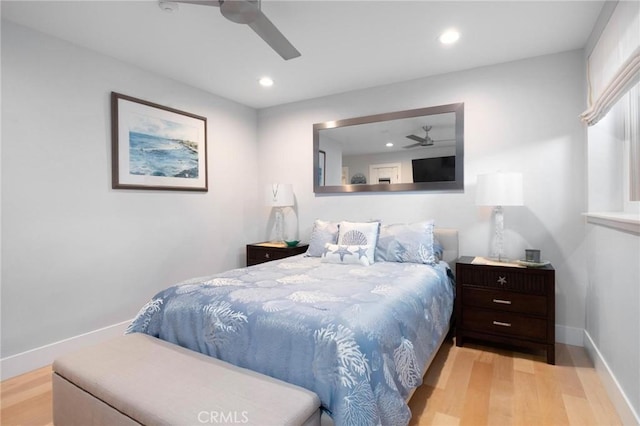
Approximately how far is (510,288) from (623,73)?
5.19 feet

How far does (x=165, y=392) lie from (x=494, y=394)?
6.13ft

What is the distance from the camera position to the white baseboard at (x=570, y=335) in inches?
107

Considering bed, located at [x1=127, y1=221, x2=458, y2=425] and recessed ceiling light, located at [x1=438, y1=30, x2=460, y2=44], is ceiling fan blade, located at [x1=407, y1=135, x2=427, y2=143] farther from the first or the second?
bed, located at [x1=127, y1=221, x2=458, y2=425]

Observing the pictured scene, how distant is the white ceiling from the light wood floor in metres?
2.45

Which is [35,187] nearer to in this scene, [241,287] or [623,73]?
[241,287]

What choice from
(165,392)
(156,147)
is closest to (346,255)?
(165,392)

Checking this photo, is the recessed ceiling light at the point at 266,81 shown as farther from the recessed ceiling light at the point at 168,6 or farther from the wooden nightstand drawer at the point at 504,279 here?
the wooden nightstand drawer at the point at 504,279

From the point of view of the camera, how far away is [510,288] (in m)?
2.54

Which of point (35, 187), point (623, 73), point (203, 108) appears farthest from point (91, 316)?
point (623, 73)

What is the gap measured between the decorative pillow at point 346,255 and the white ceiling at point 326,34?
1668 millimetres

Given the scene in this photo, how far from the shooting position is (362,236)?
2.90 m

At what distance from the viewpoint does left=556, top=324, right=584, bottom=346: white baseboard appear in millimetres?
2711

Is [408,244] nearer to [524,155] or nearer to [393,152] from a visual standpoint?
[393,152]

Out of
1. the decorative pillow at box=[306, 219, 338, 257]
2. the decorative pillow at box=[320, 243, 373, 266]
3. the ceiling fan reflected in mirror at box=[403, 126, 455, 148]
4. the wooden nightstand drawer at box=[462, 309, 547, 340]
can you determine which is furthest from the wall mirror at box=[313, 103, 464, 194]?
the wooden nightstand drawer at box=[462, 309, 547, 340]
